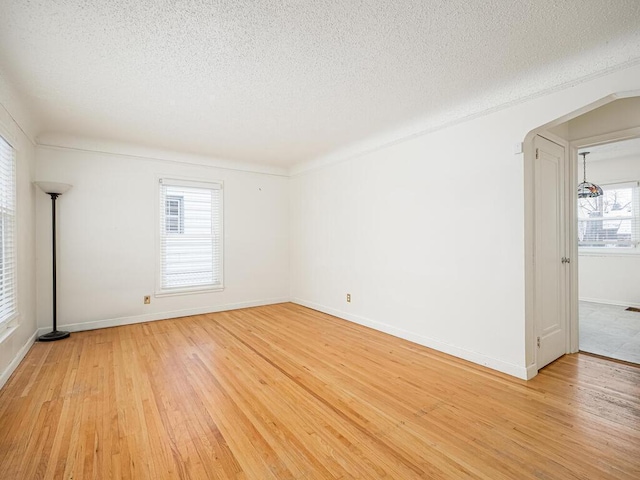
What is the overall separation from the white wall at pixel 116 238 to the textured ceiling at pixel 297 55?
872mm

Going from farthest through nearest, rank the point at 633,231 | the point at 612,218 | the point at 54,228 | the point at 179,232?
1. the point at 612,218
2. the point at 633,231
3. the point at 179,232
4. the point at 54,228

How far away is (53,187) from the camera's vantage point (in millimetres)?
3746

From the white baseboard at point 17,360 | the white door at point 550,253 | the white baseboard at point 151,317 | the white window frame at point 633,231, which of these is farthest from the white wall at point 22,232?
the white window frame at point 633,231

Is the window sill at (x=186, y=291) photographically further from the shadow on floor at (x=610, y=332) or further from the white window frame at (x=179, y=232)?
the shadow on floor at (x=610, y=332)

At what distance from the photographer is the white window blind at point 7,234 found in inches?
111

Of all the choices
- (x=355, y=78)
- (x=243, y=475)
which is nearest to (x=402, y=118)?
(x=355, y=78)

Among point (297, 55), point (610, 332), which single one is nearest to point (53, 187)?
point (297, 55)

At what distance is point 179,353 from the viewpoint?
334 cm

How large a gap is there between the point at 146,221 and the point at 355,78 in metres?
3.63

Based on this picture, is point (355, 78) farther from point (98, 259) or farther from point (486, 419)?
point (98, 259)

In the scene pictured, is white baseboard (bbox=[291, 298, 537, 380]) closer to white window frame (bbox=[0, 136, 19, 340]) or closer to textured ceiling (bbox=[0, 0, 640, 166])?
textured ceiling (bbox=[0, 0, 640, 166])

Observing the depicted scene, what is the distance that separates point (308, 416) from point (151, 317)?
350 centimetres

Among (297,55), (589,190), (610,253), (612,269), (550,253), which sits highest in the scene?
(297,55)

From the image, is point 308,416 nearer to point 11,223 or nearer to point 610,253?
point 11,223
